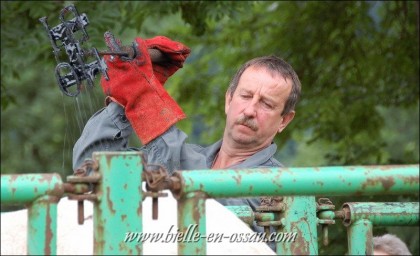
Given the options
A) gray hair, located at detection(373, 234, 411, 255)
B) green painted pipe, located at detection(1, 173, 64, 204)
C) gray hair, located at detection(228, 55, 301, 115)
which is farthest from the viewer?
gray hair, located at detection(373, 234, 411, 255)

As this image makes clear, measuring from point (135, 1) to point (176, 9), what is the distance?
0.27m

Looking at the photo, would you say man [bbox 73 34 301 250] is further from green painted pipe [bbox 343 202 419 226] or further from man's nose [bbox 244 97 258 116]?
green painted pipe [bbox 343 202 419 226]

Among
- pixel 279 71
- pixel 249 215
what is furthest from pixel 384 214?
pixel 279 71

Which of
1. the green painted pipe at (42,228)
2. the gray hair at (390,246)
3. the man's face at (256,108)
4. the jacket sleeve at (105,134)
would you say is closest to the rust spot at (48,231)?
the green painted pipe at (42,228)

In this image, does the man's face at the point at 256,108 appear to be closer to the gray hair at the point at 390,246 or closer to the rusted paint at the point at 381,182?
the gray hair at the point at 390,246

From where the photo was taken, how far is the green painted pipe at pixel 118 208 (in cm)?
209

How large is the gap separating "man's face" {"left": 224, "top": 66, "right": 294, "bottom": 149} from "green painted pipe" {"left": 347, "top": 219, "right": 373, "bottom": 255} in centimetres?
83

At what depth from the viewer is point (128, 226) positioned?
2.10m

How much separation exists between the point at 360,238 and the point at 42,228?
3.42 ft

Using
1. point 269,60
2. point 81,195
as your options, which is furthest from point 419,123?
point 81,195

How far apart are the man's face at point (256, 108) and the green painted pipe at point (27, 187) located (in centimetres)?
163

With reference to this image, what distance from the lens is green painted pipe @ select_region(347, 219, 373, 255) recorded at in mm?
2798

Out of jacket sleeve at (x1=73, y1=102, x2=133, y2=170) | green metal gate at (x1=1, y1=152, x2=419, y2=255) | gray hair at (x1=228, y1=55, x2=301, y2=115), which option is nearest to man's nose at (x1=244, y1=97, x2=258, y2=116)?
gray hair at (x1=228, y1=55, x2=301, y2=115)

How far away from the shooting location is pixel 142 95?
3.40m
